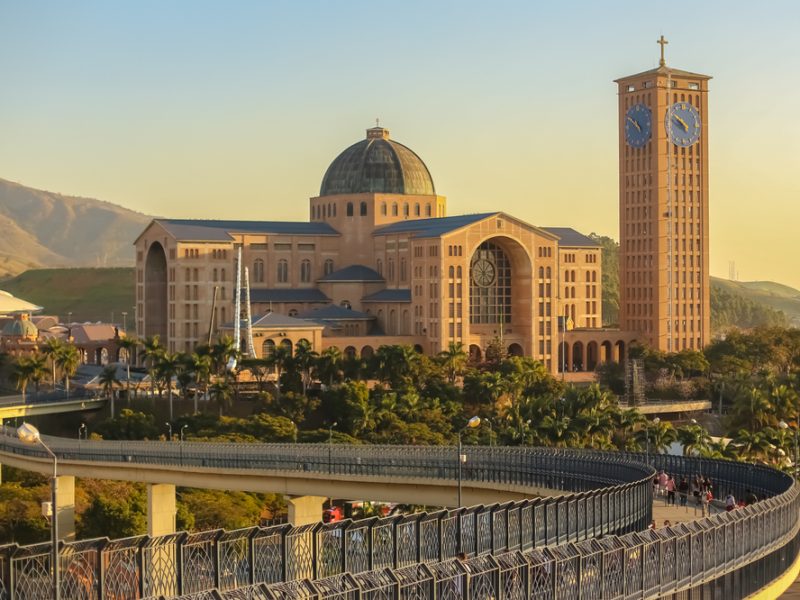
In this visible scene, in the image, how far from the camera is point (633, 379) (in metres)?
147

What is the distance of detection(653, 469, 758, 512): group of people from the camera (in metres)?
59.5

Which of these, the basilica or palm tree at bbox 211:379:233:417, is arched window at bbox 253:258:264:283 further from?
palm tree at bbox 211:379:233:417

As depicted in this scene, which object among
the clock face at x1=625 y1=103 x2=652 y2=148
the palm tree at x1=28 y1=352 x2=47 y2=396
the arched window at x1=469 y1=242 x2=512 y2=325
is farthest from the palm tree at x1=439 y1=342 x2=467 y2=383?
the clock face at x1=625 y1=103 x2=652 y2=148

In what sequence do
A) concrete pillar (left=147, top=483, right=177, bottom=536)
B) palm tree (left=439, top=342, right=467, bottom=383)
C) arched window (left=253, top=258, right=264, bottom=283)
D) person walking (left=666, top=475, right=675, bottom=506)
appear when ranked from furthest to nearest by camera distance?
arched window (left=253, top=258, right=264, bottom=283)
palm tree (left=439, top=342, right=467, bottom=383)
concrete pillar (left=147, top=483, right=177, bottom=536)
person walking (left=666, top=475, right=675, bottom=506)

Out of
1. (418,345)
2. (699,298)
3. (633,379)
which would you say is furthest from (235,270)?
(699,298)

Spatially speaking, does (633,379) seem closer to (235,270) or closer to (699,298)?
(699,298)

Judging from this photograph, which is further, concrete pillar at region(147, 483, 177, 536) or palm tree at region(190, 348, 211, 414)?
palm tree at region(190, 348, 211, 414)

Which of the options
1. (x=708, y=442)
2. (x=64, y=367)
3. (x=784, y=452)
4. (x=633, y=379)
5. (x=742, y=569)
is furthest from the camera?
(x=633, y=379)

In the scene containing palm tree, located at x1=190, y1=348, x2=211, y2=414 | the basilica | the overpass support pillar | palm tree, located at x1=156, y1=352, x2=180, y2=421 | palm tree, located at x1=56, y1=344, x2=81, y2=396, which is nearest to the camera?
the overpass support pillar

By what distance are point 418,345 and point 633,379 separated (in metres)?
20.8

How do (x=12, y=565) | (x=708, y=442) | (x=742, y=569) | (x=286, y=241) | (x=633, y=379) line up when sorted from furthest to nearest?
1. (x=286, y=241)
2. (x=633, y=379)
3. (x=708, y=442)
4. (x=742, y=569)
5. (x=12, y=565)

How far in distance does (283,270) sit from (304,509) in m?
79.0

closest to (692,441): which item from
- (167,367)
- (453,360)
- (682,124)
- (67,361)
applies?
(453,360)

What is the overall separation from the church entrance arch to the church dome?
67.2 feet
